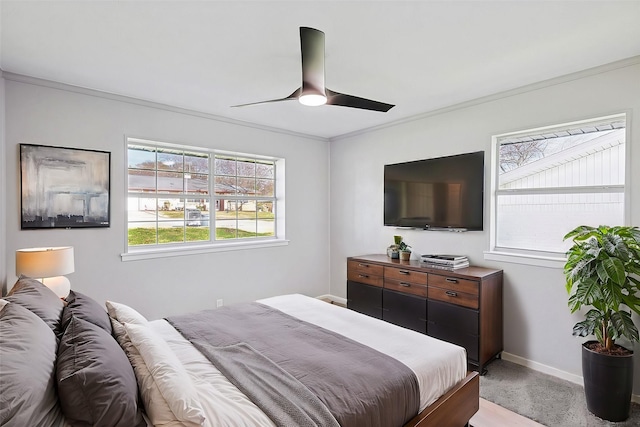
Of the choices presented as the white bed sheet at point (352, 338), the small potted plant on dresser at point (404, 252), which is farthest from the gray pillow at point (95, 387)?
the small potted plant on dresser at point (404, 252)

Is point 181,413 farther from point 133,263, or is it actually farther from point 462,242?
point 462,242

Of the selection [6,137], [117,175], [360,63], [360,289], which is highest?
[360,63]

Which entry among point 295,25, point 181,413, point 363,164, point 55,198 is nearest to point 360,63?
point 295,25

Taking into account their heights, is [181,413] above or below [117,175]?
below

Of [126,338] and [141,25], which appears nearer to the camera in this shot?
[126,338]

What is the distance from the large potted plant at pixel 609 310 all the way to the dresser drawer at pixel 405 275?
1227 millimetres

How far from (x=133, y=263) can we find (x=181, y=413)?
8.70 ft

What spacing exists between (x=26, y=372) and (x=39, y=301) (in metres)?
0.73

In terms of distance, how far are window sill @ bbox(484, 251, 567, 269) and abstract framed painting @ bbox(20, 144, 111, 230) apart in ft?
12.6

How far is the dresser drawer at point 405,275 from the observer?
10.8 ft

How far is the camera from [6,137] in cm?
270

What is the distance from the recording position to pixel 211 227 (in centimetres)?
407

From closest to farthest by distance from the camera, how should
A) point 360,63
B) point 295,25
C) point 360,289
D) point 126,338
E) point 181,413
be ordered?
1. point 181,413
2. point 126,338
3. point 295,25
4. point 360,63
5. point 360,289

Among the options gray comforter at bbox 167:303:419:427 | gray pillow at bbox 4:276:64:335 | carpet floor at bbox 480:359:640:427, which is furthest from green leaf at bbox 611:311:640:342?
gray pillow at bbox 4:276:64:335
